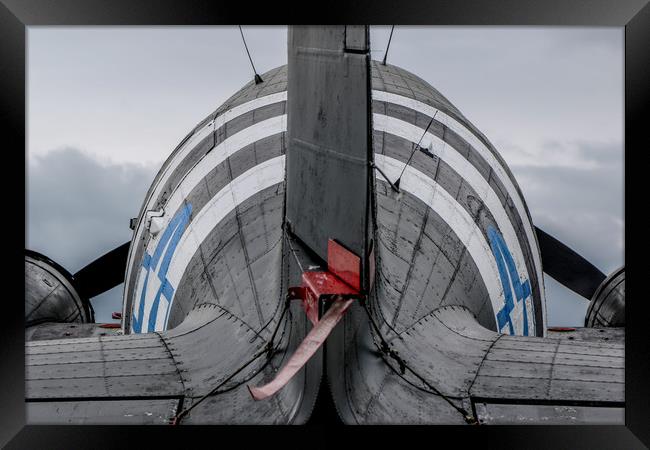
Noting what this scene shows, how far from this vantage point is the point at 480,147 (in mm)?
7516

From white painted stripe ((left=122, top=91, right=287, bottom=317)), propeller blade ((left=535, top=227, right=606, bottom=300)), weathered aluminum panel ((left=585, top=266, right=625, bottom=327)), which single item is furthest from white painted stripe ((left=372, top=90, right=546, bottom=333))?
propeller blade ((left=535, top=227, right=606, bottom=300))

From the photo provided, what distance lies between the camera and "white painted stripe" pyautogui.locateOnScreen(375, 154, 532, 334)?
6.07 metres

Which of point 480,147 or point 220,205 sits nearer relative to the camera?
point 220,205

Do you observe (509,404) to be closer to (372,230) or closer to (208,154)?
(372,230)

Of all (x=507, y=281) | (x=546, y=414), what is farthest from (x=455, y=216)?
(x=546, y=414)

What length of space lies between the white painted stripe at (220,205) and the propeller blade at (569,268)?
4865 mm

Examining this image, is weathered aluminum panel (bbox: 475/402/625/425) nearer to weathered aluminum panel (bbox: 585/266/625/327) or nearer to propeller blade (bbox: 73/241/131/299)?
weathered aluminum panel (bbox: 585/266/625/327)

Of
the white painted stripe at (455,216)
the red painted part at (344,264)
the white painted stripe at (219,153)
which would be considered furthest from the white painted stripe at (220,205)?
the red painted part at (344,264)

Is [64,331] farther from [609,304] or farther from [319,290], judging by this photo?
[609,304]
